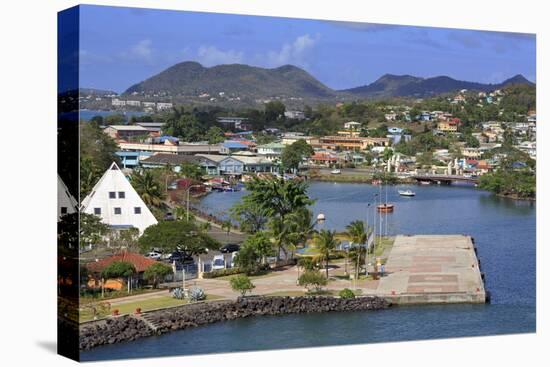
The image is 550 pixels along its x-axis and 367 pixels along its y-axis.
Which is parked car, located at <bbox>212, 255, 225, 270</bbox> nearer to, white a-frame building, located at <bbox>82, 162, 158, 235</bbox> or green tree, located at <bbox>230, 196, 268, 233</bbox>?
green tree, located at <bbox>230, 196, 268, 233</bbox>

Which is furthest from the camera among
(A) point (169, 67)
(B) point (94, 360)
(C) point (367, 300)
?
(C) point (367, 300)

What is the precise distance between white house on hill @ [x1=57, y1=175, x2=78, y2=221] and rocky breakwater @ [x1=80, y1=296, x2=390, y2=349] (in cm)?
130

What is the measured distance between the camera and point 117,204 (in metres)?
16.2

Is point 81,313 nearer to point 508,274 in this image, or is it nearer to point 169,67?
point 169,67

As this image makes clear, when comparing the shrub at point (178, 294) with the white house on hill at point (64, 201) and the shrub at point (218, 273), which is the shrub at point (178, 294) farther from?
the white house on hill at point (64, 201)

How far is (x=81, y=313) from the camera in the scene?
48.9 feet

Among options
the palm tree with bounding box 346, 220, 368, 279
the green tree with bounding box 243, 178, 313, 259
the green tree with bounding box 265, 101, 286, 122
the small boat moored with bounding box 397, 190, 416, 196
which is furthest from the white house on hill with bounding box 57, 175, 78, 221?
the small boat moored with bounding box 397, 190, 416, 196

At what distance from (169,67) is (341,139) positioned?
3307 mm

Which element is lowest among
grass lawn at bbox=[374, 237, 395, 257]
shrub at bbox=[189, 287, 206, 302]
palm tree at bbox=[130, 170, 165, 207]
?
shrub at bbox=[189, 287, 206, 302]

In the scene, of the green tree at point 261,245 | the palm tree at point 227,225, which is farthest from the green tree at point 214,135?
the green tree at point 261,245

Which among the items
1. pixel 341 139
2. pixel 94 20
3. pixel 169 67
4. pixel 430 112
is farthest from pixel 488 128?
pixel 94 20

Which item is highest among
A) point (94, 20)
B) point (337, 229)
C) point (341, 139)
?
point (94, 20)

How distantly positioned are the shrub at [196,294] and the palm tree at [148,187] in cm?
118

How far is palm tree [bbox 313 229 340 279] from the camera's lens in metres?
18.0
